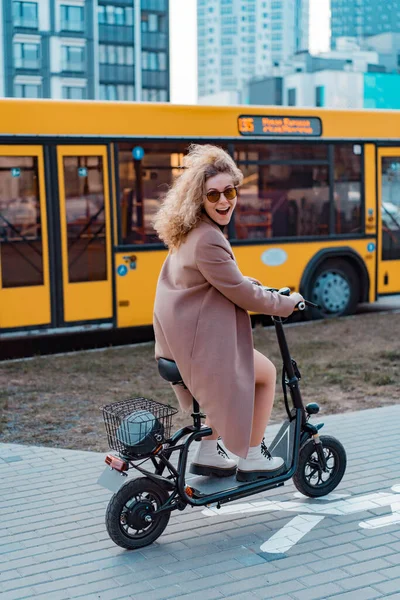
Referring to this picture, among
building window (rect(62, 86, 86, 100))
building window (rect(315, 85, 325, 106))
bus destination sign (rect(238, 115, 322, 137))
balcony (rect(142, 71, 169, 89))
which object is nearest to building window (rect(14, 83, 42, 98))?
building window (rect(62, 86, 86, 100))

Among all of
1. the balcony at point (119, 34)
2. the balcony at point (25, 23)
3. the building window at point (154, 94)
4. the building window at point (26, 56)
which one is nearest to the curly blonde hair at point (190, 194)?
the balcony at point (25, 23)

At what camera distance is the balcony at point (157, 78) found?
328 feet

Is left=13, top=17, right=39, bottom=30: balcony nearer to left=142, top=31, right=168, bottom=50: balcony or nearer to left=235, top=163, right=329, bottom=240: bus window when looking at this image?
left=142, top=31, right=168, bottom=50: balcony

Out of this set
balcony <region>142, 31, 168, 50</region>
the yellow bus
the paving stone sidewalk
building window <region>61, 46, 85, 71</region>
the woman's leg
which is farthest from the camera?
balcony <region>142, 31, 168, 50</region>

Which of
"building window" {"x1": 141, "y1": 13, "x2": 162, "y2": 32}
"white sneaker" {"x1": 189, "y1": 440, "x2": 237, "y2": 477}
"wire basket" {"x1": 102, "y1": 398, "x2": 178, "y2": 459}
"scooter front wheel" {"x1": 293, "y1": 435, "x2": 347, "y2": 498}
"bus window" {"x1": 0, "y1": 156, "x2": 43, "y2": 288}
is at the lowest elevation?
"scooter front wheel" {"x1": 293, "y1": 435, "x2": 347, "y2": 498}

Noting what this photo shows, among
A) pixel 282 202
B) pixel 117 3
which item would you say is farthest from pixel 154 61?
pixel 282 202

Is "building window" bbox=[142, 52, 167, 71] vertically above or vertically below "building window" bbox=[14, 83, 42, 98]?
above

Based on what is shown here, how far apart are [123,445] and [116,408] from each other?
295 millimetres

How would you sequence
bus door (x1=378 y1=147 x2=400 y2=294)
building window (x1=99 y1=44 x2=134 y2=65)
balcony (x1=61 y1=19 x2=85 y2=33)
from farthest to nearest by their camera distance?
building window (x1=99 y1=44 x2=134 y2=65), balcony (x1=61 y1=19 x2=85 y2=33), bus door (x1=378 y1=147 x2=400 y2=294)

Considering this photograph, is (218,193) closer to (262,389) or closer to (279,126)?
(262,389)

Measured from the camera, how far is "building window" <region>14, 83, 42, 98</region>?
3307 inches

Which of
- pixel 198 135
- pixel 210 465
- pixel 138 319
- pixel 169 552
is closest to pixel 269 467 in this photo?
pixel 210 465

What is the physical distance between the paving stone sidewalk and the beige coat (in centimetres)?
54

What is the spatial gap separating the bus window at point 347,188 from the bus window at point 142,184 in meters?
2.48
